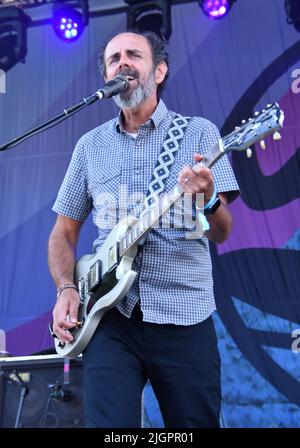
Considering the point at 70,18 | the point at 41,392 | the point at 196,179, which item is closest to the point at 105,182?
the point at 196,179

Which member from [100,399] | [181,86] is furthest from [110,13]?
[100,399]

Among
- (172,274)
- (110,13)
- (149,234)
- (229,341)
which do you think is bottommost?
(229,341)

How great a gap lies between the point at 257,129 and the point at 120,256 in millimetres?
614

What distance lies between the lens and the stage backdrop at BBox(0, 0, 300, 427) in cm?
386

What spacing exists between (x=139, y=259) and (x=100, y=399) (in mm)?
483

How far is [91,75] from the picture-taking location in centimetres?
468

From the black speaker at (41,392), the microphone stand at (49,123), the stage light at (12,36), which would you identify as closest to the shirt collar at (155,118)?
the microphone stand at (49,123)

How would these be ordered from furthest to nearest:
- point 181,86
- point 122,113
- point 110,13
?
1. point 110,13
2. point 181,86
3. point 122,113

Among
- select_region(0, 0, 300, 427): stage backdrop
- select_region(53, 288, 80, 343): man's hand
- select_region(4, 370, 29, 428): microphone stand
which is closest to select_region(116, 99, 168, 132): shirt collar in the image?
select_region(53, 288, 80, 343): man's hand

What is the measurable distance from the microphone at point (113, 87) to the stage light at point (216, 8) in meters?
2.54

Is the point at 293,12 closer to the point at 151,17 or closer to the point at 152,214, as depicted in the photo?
the point at 151,17

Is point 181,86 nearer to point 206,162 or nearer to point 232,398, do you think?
point 232,398

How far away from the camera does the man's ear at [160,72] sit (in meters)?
2.49

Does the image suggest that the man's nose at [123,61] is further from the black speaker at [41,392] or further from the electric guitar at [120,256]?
the black speaker at [41,392]
